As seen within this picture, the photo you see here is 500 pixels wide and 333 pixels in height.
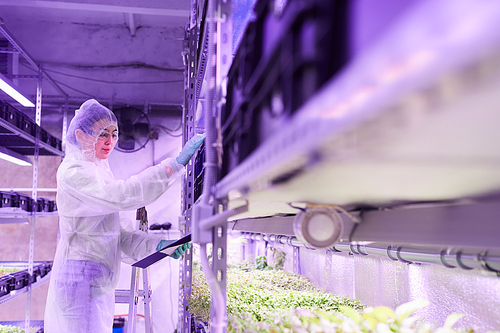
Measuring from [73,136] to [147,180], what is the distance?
0.73 meters

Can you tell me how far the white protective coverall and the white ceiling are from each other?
261cm

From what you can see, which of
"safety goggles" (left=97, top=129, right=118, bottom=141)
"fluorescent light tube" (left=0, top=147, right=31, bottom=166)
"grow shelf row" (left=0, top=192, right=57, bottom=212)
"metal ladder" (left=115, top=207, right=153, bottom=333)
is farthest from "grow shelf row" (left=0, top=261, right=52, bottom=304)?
"safety goggles" (left=97, top=129, right=118, bottom=141)

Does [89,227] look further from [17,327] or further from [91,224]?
[17,327]

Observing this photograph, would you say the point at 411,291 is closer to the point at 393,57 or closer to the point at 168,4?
the point at 393,57

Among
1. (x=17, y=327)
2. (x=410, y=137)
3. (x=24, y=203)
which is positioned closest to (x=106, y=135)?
(x=24, y=203)

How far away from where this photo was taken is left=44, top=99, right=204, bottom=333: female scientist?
6.02ft

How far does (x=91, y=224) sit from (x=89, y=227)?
2 centimetres

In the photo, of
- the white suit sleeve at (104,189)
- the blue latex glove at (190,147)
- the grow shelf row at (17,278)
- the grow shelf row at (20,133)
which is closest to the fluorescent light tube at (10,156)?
the grow shelf row at (20,133)

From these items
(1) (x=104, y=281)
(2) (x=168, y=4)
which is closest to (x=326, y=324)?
(1) (x=104, y=281)

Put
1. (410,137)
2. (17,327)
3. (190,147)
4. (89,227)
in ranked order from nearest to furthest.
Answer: (410,137), (190,147), (89,227), (17,327)

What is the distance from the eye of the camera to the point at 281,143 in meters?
0.39

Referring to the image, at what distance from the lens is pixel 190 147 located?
167cm

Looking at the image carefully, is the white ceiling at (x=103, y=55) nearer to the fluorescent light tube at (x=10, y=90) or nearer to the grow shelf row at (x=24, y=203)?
the grow shelf row at (x=24, y=203)

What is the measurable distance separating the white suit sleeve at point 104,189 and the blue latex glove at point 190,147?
97mm
